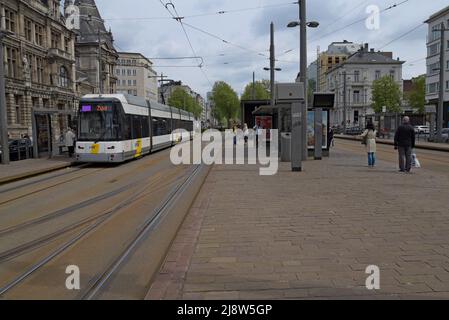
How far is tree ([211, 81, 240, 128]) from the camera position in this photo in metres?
120

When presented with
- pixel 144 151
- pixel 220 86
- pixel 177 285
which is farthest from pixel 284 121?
pixel 220 86

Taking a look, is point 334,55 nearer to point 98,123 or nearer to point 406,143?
point 98,123

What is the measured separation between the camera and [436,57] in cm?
6219

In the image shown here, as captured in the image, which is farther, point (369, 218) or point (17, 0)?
point (17, 0)

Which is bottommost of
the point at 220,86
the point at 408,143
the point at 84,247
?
the point at 84,247

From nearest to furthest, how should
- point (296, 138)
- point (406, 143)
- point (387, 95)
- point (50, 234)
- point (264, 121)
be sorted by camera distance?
point (50, 234) < point (406, 143) < point (296, 138) < point (264, 121) < point (387, 95)

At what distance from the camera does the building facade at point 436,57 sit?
57.9 metres

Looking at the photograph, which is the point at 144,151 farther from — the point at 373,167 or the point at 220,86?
the point at 220,86

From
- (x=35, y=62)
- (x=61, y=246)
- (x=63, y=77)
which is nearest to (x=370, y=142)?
(x=61, y=246)

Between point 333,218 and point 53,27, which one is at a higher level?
point 53,27

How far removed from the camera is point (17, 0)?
50375 millimetres

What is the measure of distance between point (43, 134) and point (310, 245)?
20097 millimetres
